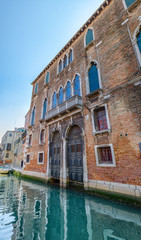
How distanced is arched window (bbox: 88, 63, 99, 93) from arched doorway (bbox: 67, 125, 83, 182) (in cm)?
344

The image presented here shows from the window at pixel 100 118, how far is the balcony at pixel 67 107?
1.56 meters

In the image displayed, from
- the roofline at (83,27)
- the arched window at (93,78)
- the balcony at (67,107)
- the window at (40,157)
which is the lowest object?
the window at (40,157)

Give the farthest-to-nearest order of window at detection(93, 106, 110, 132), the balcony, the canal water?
the balcony → window at detection(93, 106, 110, 132) → the canal water

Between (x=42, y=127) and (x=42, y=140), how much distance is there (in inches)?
61.8

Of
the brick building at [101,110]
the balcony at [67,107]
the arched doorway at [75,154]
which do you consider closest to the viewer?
the brick building at [101,110]

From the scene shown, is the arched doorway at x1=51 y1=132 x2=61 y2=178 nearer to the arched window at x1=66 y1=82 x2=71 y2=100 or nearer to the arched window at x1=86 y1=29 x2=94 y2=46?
the arched window at x1=66 y1=82 x2=71 y2=100

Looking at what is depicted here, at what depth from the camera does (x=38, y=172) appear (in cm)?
1214

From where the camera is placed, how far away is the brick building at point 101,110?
19.1 feet

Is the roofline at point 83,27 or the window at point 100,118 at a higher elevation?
the roofline at point 83,27

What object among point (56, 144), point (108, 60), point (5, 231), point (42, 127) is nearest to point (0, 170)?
point (42, 127)

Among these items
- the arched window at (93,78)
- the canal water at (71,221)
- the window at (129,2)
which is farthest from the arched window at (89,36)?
the canal water at (71,221)

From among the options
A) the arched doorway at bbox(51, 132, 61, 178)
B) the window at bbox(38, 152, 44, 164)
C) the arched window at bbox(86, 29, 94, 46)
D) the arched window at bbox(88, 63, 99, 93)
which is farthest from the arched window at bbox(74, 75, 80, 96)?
the window at bbox(38, 152, 44, 164)

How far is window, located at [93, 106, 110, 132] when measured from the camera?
286 inches

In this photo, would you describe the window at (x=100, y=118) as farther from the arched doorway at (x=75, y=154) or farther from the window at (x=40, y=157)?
the window at (x=40, y=157)
